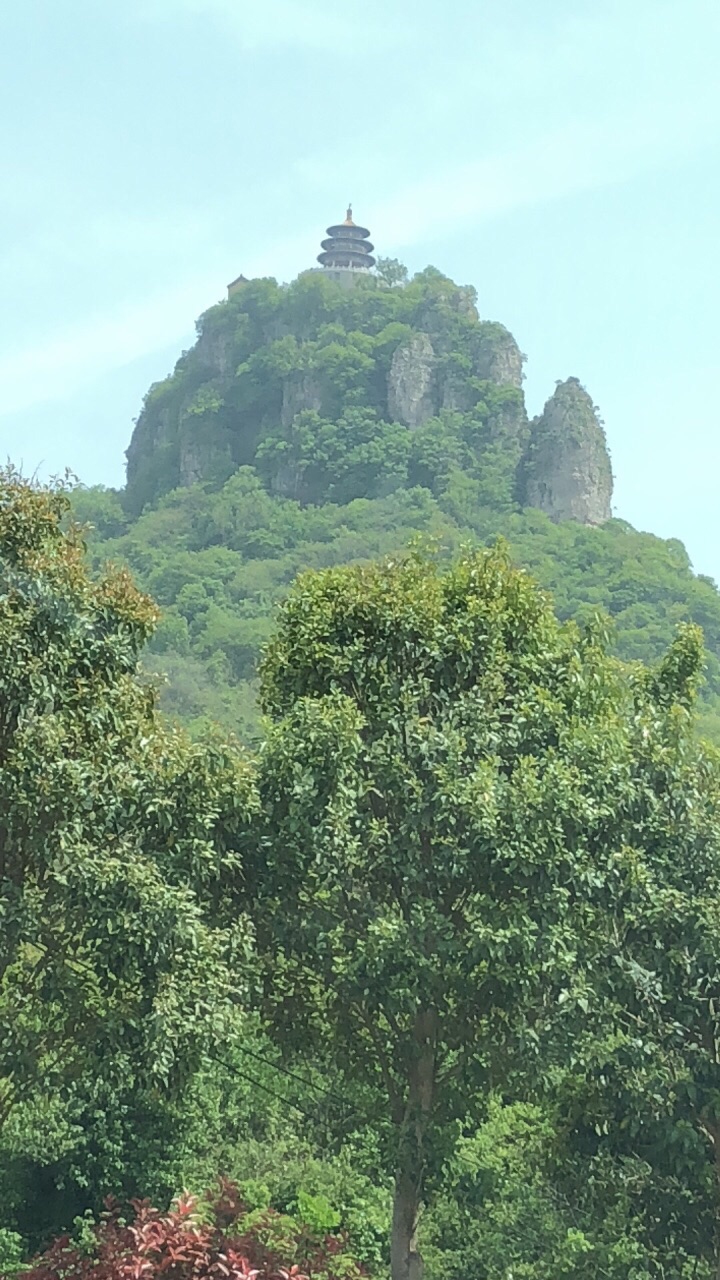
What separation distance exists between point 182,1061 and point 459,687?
109 inches

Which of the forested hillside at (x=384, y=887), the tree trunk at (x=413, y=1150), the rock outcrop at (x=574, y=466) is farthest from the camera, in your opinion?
the rock outcrop at (x=574, y=466)

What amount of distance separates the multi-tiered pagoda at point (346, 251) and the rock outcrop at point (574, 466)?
2240 cm

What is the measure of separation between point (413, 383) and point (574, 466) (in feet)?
42.9

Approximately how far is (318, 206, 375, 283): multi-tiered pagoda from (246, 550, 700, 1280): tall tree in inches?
3331

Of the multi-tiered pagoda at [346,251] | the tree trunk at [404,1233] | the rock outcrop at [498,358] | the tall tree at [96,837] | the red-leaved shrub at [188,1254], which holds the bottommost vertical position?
the red-leaved shrub at [188,1254]

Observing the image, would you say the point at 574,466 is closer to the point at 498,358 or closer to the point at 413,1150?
the point at 498,358

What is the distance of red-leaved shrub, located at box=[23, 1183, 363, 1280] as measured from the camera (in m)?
7.59

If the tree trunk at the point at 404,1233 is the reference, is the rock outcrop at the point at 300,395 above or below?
above

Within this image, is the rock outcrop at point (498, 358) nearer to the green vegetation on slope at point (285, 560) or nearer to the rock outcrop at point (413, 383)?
the rock outcrop at point (413, 383)

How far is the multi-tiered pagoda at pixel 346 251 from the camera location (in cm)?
9194

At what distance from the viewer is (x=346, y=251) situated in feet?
305

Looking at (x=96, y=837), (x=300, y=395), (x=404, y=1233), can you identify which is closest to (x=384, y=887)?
(x=96, y=837)

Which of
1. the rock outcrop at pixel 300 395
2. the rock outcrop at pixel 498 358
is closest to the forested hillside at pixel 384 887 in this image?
the rock outcrop at pixel 498 358

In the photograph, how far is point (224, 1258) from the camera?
755 centimetres
